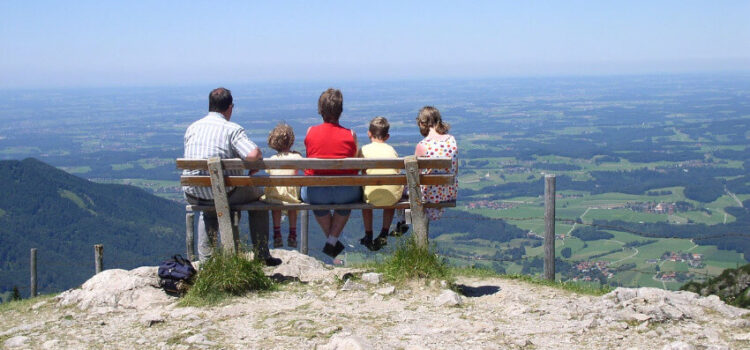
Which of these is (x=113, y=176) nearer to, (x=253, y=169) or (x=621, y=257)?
(x=621, y=257)

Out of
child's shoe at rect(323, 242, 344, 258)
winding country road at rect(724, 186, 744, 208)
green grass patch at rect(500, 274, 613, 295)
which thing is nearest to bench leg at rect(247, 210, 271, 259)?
child's shoe at rect(323, 242, 344, 258)

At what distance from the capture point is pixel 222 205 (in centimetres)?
665

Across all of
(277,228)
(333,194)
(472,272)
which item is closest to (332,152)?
(333,194)

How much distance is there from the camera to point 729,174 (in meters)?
95.5

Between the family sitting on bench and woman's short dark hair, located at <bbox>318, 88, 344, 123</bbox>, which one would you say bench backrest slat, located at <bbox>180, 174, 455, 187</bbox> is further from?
woman's short dark hair, located at <bbox>318, 88, 344, 123</bbox>

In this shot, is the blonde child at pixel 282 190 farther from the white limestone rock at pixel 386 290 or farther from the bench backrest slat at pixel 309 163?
the white limestone rock at pixel 386 290

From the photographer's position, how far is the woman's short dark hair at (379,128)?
7410 mm

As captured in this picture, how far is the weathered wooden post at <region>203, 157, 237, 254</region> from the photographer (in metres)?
6.50

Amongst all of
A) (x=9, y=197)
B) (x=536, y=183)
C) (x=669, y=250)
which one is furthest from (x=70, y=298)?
(x=9, y=197)

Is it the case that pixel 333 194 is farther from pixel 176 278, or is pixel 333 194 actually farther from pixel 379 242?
pixel 176 278

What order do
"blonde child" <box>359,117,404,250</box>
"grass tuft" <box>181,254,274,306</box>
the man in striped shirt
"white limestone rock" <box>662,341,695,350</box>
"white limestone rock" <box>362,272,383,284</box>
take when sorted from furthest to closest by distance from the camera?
"blonde child" <box>359,117,404,250</box>
the man in striped shirt
"white limestone rock" <box>362,272,383,284</box>
"grass tuft" <box>181,254,274,306</box>
"white limestone rock" <box>662,341,695,350</box>

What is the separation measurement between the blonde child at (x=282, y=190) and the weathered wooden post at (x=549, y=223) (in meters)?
2.99

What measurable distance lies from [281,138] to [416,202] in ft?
5.55

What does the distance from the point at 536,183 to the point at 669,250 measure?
36495 mm
